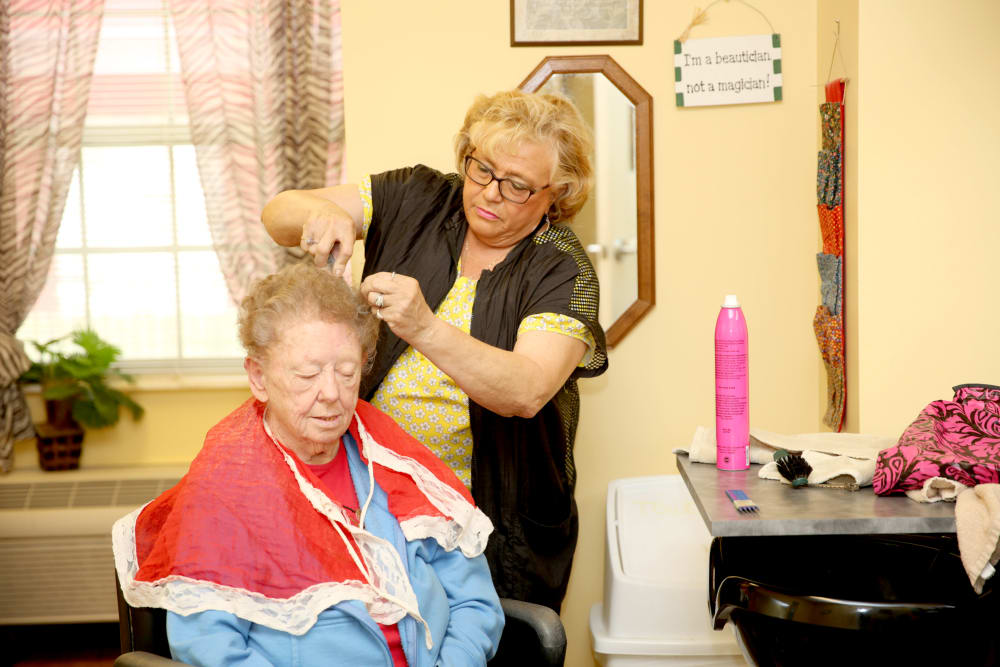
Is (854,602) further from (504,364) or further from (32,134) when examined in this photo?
(32,134)

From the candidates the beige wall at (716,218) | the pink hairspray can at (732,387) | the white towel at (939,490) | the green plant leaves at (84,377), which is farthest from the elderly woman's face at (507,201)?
the green plant leaves at (84,377)

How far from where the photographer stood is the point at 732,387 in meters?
1.51

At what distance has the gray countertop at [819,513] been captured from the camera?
48.8 inches

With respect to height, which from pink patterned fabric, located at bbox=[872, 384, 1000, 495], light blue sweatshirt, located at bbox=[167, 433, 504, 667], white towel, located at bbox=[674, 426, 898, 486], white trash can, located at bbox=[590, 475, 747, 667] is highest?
pink patterned fabric, located at bbox=[872, 384, 1000, 495]

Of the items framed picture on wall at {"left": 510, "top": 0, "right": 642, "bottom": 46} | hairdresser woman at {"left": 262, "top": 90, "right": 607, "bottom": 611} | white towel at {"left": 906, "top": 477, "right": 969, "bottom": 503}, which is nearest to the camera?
white towel at {"left": 906, "top": 477, "right": 969, "bottom": 503}

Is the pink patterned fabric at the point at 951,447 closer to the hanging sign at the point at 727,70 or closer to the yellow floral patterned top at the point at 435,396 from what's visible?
the yellow floral patterned top at the point at 435,396

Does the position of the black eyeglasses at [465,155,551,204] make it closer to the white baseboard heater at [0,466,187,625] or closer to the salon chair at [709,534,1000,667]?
the salon chair at [709,534,1000,667]

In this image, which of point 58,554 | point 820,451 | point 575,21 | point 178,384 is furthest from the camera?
point 178,384

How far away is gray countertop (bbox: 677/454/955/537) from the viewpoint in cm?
124

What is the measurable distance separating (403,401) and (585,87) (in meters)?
1.00

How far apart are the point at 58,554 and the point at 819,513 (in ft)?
8.76

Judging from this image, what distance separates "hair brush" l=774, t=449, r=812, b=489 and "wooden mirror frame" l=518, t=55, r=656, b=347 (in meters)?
1.00

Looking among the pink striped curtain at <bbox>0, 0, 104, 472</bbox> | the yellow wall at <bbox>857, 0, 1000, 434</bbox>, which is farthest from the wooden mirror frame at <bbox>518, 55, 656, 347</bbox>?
the pink striped curtain at <bbox>0, 0, 104, 472</bbox>

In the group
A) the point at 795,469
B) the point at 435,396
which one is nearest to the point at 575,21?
the point at 435,396
